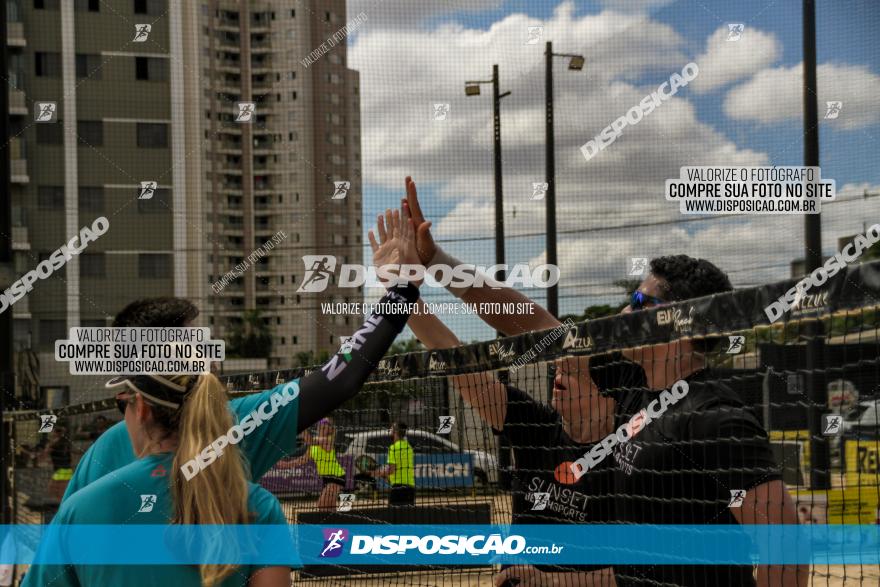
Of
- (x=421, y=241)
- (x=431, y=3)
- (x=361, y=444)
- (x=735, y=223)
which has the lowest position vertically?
(x=361, y=444)

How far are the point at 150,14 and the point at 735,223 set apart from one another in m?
34.2

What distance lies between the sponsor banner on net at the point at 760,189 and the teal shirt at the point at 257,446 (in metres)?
8.03

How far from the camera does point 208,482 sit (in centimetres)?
175

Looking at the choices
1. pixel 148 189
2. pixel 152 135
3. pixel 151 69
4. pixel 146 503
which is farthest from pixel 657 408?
pixel 151 69

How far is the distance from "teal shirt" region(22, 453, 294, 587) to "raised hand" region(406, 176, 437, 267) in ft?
3.28

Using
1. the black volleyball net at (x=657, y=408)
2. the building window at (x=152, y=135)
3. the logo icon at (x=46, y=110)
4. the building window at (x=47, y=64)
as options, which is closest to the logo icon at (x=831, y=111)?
the black volleyball net at (x=657, y=408)

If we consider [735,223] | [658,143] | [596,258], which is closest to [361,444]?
[735,223]

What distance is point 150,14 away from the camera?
45969 millimetres

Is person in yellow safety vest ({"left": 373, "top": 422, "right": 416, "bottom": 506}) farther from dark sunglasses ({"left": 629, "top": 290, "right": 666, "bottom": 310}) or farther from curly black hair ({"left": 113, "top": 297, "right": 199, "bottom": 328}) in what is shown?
curly black hair ({"left": 113, "top": 297, "right": 199, "bottom": 328})

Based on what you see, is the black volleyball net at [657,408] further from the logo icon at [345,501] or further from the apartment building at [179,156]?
the apartment building at [179,156]

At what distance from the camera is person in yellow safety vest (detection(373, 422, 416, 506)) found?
21.4 ft

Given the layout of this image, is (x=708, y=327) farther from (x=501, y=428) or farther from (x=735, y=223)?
(x=735, y=223)

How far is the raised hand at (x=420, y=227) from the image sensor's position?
250cm

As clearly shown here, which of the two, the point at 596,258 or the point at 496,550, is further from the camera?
the point at 596,258
